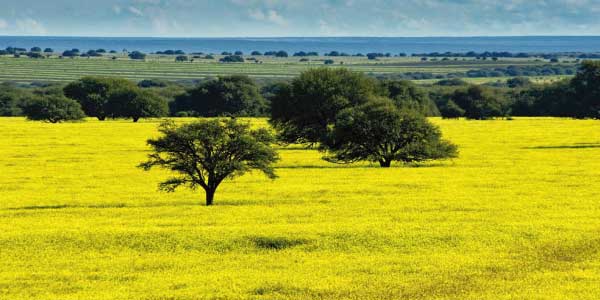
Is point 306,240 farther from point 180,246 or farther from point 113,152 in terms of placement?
point 113,152

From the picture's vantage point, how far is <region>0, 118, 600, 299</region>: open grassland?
2578 cm

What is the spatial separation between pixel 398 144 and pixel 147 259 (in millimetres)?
35389

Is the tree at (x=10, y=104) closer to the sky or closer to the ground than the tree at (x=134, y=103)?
closer to the ground

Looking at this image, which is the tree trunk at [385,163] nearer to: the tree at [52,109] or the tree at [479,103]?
the tree at [52,109]

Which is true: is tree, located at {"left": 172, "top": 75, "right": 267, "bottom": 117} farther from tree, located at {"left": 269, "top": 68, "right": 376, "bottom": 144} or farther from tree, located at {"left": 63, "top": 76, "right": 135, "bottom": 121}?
tree, located at {"left": 269, "top": 68, "right": 376, "bottom": 144}

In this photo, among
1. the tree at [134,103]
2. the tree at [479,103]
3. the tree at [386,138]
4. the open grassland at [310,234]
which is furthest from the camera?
the tree at [479,103]

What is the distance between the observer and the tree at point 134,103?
409 ft

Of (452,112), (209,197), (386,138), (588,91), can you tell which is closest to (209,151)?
(209,197)

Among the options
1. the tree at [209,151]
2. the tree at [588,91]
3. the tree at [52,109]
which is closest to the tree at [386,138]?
the tree at [209,151]

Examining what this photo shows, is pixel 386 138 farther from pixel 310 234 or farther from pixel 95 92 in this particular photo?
pixel 95 92

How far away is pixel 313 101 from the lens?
76.9m

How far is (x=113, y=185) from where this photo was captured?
5056 cm

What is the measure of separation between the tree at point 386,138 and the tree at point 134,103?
64985 mm

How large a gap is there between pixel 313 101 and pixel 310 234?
44316 mm
